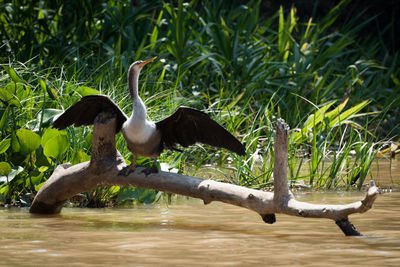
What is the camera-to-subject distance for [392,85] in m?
10.1

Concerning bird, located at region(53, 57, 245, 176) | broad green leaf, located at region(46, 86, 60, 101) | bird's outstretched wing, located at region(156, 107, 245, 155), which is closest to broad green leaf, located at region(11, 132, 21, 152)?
broad green leaf, located at region(46, 86, 60, 101)

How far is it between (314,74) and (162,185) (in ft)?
14.4

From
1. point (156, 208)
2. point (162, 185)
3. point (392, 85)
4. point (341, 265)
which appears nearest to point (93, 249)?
point (162, 185)

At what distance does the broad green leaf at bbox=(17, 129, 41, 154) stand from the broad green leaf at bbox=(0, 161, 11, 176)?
0.73 ft

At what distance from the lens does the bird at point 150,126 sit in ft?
12.9

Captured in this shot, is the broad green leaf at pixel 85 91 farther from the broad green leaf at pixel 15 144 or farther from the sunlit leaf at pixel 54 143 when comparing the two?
the broad green leaf at pixel 15 144

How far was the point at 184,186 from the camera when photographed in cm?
378

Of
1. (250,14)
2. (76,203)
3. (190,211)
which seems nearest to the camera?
(190,211)

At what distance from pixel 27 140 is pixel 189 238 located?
1736mm

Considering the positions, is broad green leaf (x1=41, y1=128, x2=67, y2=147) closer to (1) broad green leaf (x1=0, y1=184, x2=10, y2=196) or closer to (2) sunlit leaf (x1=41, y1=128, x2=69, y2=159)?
(2) sunlit leaf (x1=41, y1=128, x2=69, y2=159)

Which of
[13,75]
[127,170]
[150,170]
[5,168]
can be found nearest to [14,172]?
[5,168]

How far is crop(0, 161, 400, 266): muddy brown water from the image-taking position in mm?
3082

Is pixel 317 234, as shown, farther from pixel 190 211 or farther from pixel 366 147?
pixel 366 147

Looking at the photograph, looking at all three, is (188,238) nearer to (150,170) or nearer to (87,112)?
(150,170)
